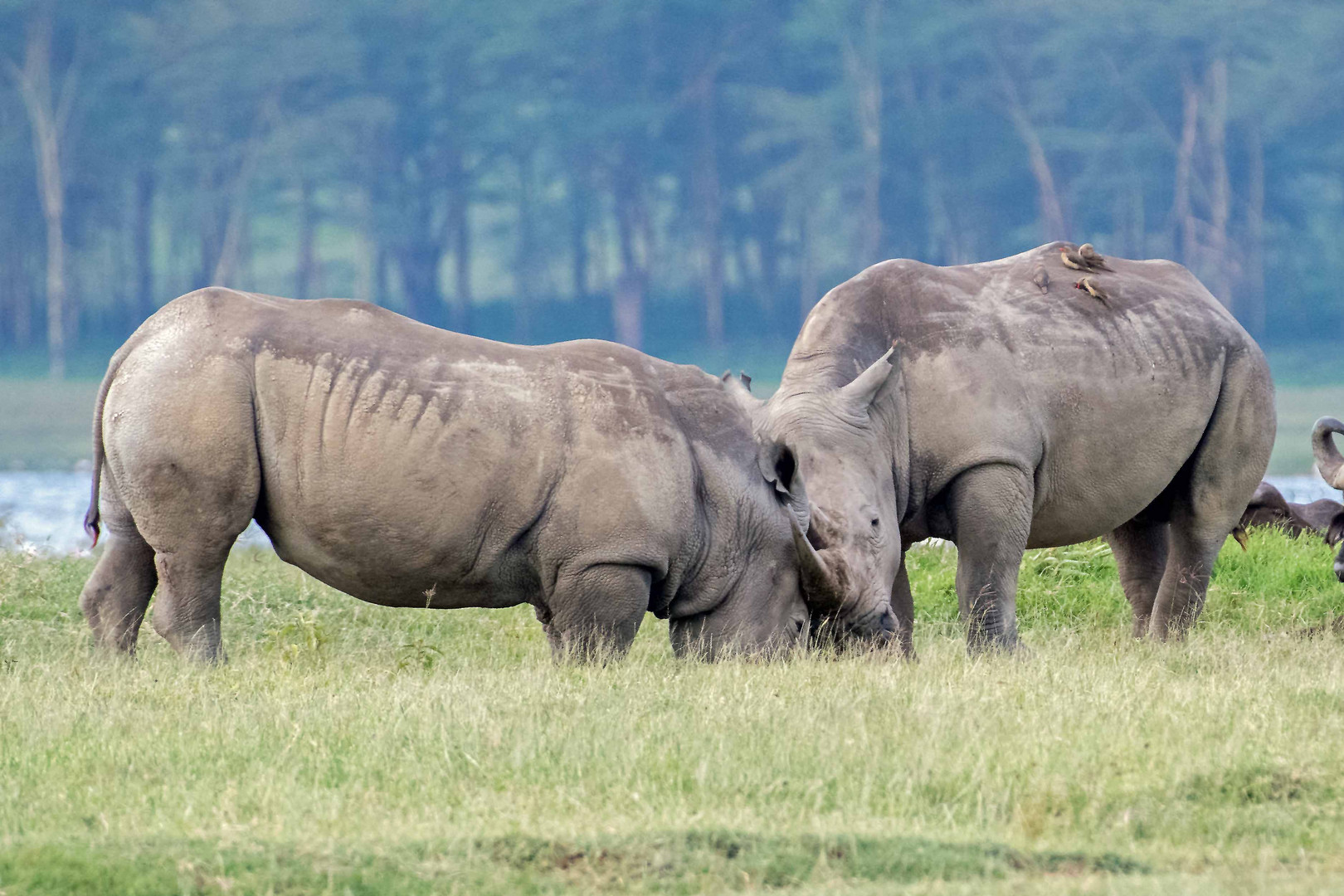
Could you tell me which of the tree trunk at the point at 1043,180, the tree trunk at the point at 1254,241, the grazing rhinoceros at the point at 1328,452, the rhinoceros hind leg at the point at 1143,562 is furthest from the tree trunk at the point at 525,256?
the grazing rhinoceros at the point at 1328,452

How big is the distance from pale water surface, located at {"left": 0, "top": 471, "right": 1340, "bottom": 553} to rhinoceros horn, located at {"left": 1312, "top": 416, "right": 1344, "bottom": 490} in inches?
287

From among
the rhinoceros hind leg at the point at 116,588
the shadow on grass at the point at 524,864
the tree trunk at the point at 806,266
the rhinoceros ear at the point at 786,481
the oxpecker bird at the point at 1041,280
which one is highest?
the oxpecker bird at the point at 1041,280

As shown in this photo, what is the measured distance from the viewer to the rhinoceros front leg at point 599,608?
26.0 ft

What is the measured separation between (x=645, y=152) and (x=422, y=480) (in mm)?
42407

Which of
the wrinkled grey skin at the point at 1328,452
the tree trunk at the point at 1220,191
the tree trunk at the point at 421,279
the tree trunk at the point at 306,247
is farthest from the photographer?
the tree trunk at the point at 421,279

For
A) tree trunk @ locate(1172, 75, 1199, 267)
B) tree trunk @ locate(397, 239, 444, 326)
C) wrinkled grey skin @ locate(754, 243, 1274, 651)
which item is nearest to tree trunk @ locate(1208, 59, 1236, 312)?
tree trunk @ locate(1172, 75, 1199, 267)

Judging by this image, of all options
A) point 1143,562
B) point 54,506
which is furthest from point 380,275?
point 1143,562

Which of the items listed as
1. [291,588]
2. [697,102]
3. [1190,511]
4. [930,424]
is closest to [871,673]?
[930,424]

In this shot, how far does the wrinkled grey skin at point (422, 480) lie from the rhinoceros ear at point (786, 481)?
0.25 ft

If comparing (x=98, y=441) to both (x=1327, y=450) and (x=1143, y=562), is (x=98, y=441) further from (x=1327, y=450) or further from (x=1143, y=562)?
(x=1327, y=450)

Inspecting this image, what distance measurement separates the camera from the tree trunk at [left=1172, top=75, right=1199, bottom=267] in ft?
152

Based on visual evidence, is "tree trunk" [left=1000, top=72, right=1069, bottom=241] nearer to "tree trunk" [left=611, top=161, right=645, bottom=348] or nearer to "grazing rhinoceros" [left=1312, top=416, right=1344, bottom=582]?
"tree trunk" [left=611, top=161, right=645, bottom=348]

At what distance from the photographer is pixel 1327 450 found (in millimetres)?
9906

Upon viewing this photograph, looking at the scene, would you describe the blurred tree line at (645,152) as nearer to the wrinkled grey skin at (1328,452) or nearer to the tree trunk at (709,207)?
the tree trunk at (709,207)
